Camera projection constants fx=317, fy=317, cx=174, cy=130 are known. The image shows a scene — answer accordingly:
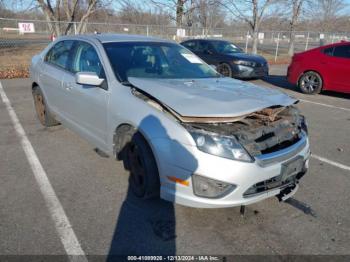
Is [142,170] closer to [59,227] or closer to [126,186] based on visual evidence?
[126,186]

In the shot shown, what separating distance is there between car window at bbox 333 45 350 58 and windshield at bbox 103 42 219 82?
6.02m

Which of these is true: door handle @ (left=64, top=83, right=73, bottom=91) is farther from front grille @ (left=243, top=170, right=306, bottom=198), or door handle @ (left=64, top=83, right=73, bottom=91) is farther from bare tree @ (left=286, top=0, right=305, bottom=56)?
bare tree @ (left=286, top=0, right=305, bottom=56)

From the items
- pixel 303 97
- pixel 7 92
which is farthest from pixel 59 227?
pixel 303 97

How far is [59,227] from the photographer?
113 inches

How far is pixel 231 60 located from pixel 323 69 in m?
3.25

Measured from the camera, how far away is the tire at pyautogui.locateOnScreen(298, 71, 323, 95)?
928cm

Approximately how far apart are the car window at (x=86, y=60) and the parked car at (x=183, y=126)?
0.05ft

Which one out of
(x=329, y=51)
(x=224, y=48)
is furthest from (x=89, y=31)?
(x=329, y=51)

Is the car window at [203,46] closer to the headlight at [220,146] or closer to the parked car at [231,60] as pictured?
the parked car at [231,60]

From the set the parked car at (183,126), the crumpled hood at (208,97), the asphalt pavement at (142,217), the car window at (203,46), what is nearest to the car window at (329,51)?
the car window at (203,46)

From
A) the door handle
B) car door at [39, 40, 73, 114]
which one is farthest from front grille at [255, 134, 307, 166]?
car door at [39, 40, 73, 114]

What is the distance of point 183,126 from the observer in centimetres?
273

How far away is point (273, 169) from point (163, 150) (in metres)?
0.97

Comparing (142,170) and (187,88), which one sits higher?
(187,88)
